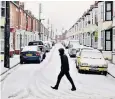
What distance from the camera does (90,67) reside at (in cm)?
1655

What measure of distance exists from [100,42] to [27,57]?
10.9 meters

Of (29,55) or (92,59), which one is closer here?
(92,59)

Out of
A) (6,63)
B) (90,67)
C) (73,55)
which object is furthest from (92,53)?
(73,55)

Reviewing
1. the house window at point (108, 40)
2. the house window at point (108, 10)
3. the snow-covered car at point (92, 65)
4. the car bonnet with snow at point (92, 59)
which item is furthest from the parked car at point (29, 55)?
the house window at point (108, 10)

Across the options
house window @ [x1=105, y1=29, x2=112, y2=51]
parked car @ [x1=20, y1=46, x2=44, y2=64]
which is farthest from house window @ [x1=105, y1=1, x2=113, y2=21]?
parked car @ [x1=20, y1=46, x2=44, y2=64]

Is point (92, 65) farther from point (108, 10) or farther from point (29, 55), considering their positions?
point (108, 10)

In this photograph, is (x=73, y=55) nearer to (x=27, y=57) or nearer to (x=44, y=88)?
(x=27, y=57)

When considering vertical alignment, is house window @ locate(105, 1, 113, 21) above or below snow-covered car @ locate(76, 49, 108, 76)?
above

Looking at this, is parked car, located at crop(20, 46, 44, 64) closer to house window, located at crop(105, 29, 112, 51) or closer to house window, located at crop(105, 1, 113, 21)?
house window, located at crop(105, 29, 112, 51)

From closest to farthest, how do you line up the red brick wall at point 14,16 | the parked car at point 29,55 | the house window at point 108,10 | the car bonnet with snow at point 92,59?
the car bonnet with snow at point 92,59, the parked car at point 29,55, the house window at point 108,10, the red brick wall at point 14,16

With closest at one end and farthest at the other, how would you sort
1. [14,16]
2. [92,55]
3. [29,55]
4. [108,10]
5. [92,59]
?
[92,59] → [92,55] → [29,55] → [108,10] → [14,16]

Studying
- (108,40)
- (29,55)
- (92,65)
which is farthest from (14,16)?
(92,65)

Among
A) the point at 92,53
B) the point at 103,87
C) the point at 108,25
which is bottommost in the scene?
the point at 103,87

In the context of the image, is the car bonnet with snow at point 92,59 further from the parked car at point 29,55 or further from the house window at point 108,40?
the house window at point 108,40
